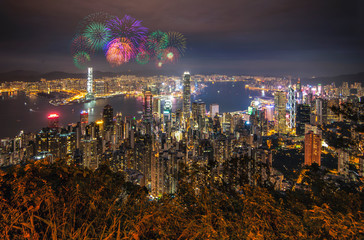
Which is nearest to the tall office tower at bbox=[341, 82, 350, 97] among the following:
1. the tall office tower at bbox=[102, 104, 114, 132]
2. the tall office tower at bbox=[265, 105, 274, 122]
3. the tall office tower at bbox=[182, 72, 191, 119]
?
the tall office tower at bbox=[265, 105, 274, 122]

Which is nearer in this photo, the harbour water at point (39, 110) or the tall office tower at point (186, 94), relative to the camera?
the harbour water at point (39, 110)

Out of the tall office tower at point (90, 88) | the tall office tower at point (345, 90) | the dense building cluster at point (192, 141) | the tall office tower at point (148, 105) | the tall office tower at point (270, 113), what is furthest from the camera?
the tall office tower at point (270, 113)

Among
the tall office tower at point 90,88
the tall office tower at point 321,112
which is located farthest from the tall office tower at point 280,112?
the tall office tower at point 90,88

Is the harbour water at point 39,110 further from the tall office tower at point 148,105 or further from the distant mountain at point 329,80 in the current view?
the distant mountain at point 329,80

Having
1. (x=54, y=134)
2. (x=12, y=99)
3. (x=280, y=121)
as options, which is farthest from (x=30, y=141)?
(x=280, y=121)

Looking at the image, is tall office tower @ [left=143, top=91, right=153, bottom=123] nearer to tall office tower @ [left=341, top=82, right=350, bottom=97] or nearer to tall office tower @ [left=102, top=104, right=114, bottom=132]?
tall office tower @ [left=102, top=104, right=114, bottom=132]

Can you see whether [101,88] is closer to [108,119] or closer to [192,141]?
[108,119]

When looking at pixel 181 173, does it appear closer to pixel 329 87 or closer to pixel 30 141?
pixel 30 141
